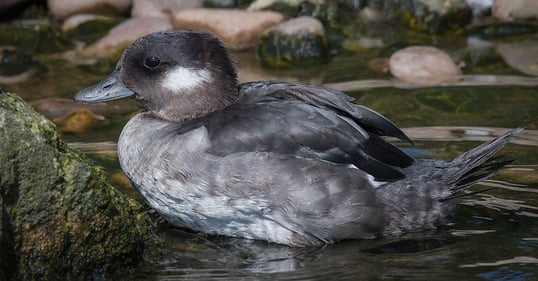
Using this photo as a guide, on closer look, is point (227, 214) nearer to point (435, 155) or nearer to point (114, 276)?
point (114, 276)

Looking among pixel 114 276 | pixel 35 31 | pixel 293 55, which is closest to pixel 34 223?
pixel 114 276

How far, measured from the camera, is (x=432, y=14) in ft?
32.5

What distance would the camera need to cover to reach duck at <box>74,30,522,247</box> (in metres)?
5.29

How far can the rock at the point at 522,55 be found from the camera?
28.4 ft

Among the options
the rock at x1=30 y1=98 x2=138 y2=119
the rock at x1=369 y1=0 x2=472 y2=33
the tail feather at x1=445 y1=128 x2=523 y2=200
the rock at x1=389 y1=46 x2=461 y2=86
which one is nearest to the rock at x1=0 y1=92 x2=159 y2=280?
the tail feather at x1=445 y1=128 x2=523 y2=200

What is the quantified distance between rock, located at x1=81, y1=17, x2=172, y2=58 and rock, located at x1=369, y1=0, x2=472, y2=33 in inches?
93.9

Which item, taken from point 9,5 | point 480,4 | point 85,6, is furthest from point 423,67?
point 9,5

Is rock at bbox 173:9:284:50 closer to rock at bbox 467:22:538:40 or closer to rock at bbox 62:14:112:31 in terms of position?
rock at bbox 62:14:112:31

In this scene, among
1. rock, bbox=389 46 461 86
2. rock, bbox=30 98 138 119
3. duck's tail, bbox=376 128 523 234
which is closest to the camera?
duck's tail, bbox=376 128 523 234

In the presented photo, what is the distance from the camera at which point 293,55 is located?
928 centimetres

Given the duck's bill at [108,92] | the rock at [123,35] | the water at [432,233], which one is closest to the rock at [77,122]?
the water at [432,233]

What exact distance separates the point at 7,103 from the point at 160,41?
131 cm

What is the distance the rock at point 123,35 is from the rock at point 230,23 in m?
0.21

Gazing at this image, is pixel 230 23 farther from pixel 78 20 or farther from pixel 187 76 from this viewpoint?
pixel 187 76
